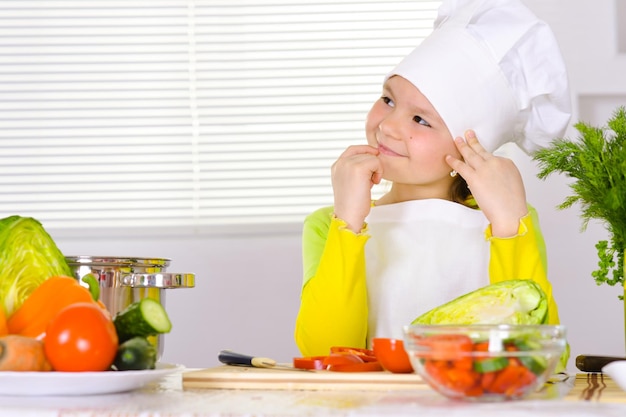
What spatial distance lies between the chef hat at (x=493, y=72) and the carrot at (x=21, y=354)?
0.98 m

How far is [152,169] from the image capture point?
9.22 ft

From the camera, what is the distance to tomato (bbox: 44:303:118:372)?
0.97m

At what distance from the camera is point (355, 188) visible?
169cm

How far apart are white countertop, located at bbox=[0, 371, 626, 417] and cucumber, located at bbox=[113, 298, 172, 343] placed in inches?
2.6

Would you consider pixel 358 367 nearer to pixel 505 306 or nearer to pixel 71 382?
pixel 505 306

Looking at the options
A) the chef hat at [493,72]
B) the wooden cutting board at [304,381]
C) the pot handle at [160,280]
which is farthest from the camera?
the chef hat at [493,72]

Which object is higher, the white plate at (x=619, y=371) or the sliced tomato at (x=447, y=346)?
the sliced tomato at (x=447, y=346)

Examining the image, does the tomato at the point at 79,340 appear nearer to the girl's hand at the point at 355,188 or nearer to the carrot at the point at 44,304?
the carrot at the point at 44,304

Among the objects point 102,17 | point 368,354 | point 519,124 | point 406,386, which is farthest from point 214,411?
point 102,17

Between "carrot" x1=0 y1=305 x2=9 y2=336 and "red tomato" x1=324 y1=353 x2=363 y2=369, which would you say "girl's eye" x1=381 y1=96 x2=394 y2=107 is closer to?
"red tomato" x1=324 y1=353 x2=363 y2=369

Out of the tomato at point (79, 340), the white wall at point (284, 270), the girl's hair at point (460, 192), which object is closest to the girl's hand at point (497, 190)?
the girl's hair at point (460, 192)

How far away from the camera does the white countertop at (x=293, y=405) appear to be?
34.1 inches

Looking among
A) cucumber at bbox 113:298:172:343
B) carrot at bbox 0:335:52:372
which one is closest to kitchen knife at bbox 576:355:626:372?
cucumber at bbox 113:298:172:343

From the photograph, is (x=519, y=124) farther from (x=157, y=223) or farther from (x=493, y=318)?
(x=157, y=223)
